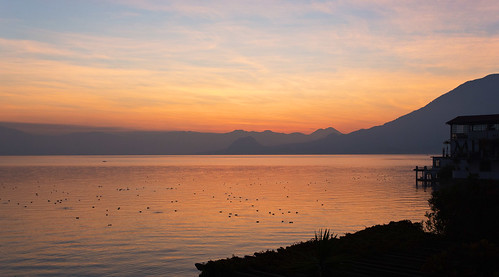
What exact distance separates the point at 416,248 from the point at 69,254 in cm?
2356

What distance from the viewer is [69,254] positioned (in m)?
32.3

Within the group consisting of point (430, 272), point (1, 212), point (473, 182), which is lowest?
point (1, 212)

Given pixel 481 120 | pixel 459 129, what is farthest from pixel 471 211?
pixel 459 129

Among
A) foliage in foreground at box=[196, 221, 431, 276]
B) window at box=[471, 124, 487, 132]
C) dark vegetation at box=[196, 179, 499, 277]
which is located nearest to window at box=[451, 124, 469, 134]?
window at box=[471, 124, 487, 132]

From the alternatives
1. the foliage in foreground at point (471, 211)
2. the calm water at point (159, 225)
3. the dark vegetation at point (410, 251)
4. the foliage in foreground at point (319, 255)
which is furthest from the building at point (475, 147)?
the foliage in foreground at point (319, 255)

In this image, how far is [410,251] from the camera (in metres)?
21.4

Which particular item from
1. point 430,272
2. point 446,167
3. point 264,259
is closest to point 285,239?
point 264,259

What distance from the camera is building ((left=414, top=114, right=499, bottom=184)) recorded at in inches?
2869

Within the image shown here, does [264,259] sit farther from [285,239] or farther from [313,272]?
[285,239]

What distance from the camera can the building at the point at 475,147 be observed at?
239ft

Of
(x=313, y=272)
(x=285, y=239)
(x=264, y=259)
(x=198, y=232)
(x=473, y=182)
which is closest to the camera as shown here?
(x=313, y=272)

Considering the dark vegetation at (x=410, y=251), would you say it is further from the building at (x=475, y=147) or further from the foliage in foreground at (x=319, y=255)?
the building at (x=475, y=147)

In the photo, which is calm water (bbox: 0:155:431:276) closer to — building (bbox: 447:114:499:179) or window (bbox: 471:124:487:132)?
building (bbox: 447:114:499:179)

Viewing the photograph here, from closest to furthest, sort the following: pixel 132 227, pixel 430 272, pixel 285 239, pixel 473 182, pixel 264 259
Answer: pixel 430 272
pixel 264 259
pixel 473 182
pixel 285 239
pixel 132 227
